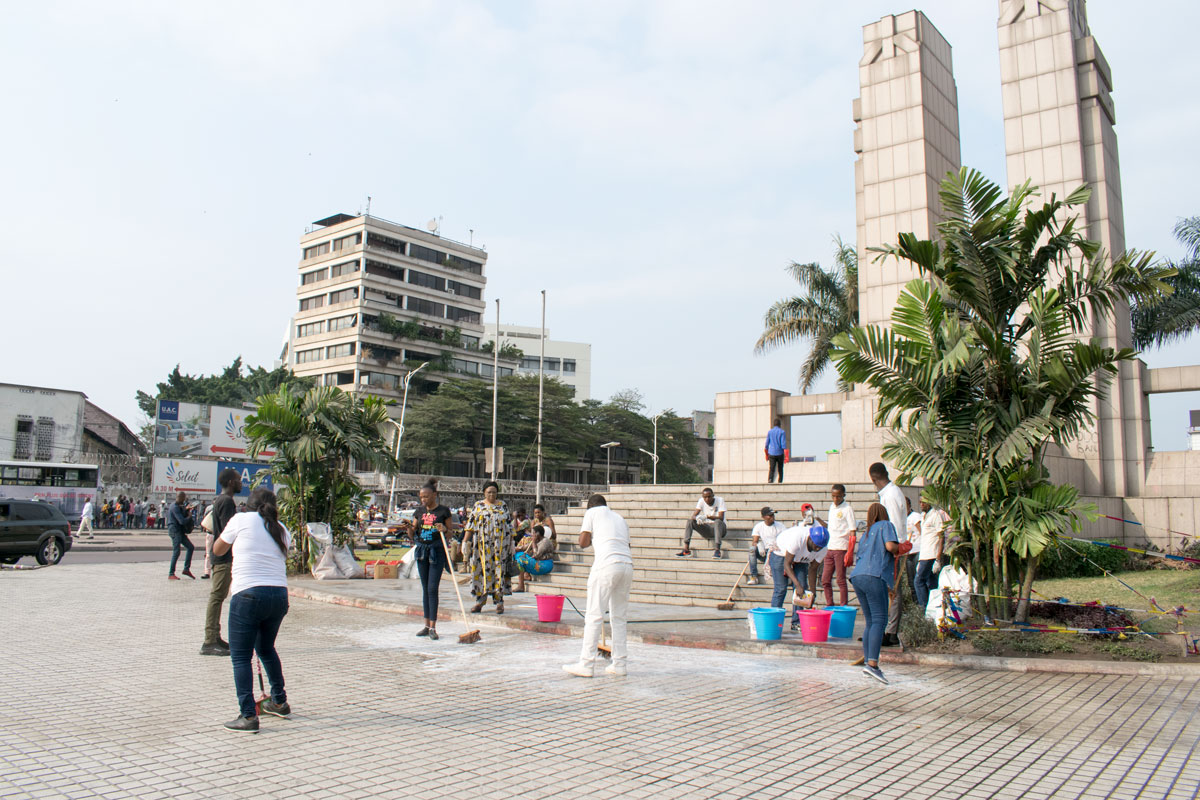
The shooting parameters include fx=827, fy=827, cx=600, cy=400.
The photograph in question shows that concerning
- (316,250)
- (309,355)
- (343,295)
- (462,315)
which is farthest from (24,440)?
(462,315)

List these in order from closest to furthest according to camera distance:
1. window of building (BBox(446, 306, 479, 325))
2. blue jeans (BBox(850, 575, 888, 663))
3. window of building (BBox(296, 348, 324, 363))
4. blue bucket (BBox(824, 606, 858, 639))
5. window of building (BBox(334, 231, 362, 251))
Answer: blue jeans (BBox(850, 575, 888, 663)) → blue bucket (BBox(824, 606, 858, 639)) → window of building (BBox(334, 231, 362, 251)) → window of building (BBox(296, 348, 324, 363)) → window of building (BBox(446, 306, 479, 325))

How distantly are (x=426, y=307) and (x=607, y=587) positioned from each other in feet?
244

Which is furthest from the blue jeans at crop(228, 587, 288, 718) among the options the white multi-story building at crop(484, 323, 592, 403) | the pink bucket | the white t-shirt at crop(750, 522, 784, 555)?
the white multi-story building at crop(484, 323, 592, 403)

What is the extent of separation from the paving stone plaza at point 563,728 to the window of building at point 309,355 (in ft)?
231

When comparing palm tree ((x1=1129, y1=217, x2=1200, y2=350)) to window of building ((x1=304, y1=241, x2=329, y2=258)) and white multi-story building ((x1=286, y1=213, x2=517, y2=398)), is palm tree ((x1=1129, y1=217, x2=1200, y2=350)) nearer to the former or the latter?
white multi-story building ((x1=286, y1=213, x2=517, y2=398))

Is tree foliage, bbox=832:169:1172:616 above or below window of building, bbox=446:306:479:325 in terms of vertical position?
below

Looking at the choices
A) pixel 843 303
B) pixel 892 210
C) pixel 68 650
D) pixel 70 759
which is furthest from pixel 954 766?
pixel 843 303

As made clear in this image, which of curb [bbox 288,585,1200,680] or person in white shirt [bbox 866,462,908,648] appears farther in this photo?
person in white shirt [bbox 866,462,908,648]

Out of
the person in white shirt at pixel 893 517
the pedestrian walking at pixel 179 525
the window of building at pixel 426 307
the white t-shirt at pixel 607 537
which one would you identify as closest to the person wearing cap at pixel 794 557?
the person in white shirt at pixel 893 517

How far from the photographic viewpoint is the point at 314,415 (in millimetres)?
17672

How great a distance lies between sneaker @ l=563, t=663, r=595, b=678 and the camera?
24.9 feet

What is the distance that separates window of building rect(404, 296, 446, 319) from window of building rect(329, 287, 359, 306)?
203 inches

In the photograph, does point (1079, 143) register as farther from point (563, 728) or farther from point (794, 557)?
point (563, 728)

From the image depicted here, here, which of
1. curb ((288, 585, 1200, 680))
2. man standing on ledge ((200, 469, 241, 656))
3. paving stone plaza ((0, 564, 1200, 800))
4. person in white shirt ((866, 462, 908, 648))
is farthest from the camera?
person in white shirt ((866, 462, 908, 648))
